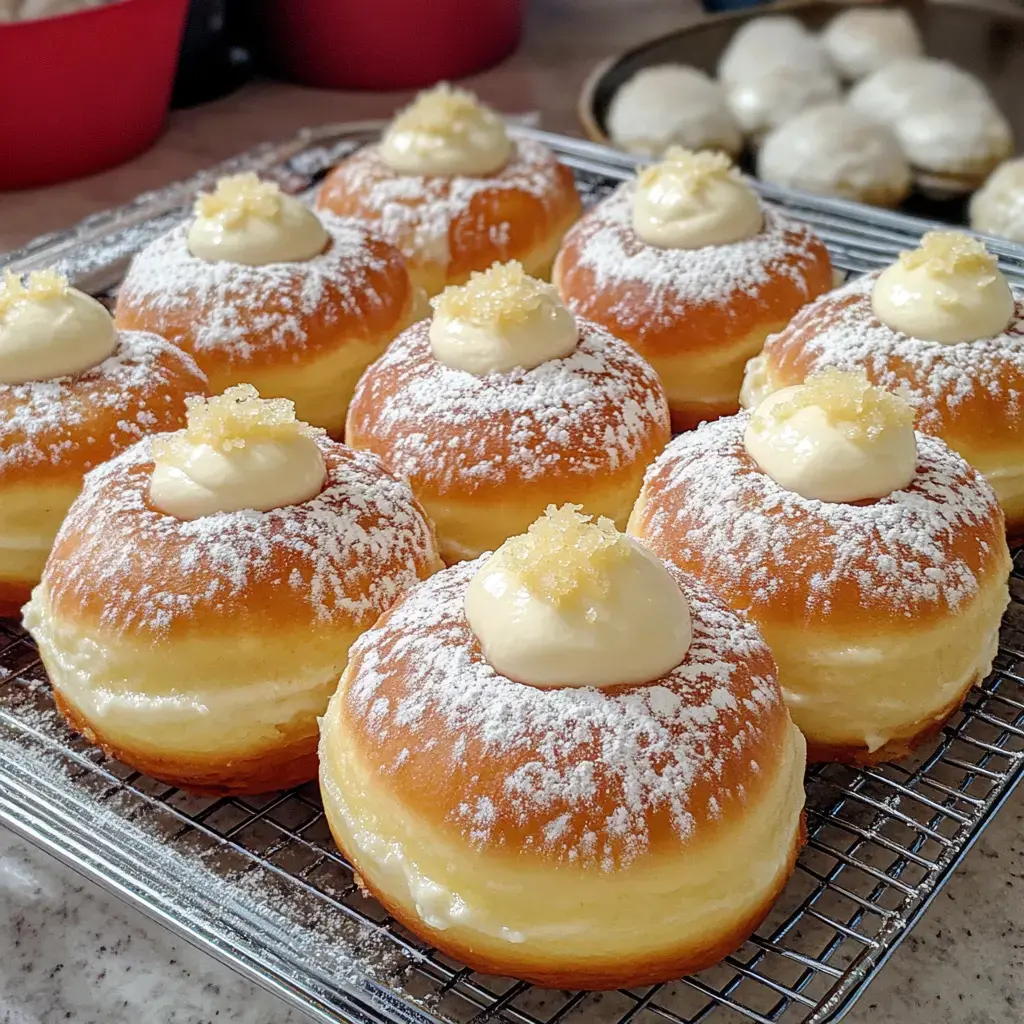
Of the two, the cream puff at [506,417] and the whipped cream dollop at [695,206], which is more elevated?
the whipped cream dollop at [695,206]

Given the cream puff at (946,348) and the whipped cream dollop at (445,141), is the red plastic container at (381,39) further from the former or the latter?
the cream puff at (946,348)

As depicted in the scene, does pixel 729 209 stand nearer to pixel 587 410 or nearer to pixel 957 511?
pixel 587 410

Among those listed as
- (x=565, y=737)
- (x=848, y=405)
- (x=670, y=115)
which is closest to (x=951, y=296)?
(x=848, y=405)

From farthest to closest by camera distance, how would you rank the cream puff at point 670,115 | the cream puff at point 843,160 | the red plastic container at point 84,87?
the cream puff at point 670,115 → the cream puff at point 843,160 → the red plastic container at point 84,87

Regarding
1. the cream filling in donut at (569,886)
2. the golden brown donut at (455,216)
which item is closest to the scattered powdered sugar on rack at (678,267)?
the golden brown donut at (455,216)

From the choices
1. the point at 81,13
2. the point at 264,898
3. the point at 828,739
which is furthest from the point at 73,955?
the point at 81,13

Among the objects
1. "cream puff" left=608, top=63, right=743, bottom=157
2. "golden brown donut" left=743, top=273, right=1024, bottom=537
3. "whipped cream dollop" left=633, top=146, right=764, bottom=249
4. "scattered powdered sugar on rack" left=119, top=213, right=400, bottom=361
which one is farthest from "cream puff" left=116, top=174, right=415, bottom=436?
"cream puff" left=608, top=63, right=743, bottom=157

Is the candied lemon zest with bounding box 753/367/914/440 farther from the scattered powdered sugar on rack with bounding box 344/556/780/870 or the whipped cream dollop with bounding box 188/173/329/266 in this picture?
the whipped cream dollop with bounding box 188/173/329/266

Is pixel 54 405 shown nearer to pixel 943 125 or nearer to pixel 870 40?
pixel 943 125

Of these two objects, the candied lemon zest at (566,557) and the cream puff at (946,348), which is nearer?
the candied lemon zest at (566,557)
